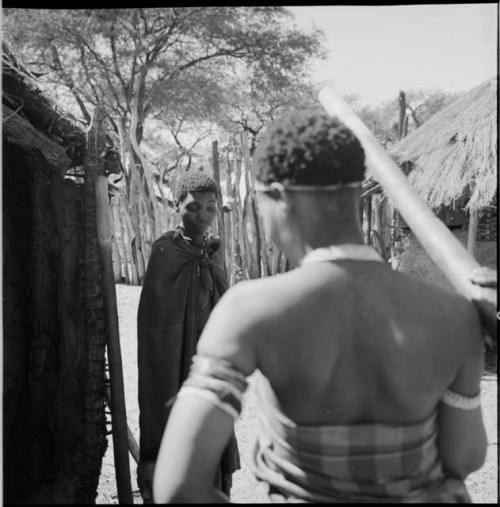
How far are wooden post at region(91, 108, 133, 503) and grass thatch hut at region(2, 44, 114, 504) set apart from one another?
35mm

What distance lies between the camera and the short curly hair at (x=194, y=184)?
121 inches

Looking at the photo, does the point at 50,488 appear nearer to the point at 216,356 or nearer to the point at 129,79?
the point at 216,356

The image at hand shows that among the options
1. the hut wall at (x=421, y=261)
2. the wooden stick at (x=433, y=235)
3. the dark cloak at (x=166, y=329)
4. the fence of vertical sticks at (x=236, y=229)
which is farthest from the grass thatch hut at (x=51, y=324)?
the hut wall at (x=421, y=261)

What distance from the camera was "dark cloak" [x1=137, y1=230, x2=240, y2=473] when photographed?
123 inches

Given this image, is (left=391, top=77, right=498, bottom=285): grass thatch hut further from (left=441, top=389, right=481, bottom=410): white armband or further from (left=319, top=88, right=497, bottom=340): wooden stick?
(left=441, top=389, right=481, bottom=410): white armband

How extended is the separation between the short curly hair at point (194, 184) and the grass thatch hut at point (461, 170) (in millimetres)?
3681

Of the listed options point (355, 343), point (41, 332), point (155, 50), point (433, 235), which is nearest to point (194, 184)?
point (41, 332)

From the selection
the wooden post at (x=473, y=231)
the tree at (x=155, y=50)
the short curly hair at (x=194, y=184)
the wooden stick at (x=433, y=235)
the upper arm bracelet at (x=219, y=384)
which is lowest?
the wooden post at (x=473, y=231)

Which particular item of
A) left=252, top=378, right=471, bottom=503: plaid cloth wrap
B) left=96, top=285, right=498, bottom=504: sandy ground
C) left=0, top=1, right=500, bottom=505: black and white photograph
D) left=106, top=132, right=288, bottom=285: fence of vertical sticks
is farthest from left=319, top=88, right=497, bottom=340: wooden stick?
left=106, top=132, right=288, bottom=285: fence of vertical sticks

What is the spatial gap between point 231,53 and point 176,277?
1197 cm

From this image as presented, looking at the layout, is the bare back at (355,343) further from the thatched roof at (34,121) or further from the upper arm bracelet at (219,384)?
the thatched roof at (34,121)

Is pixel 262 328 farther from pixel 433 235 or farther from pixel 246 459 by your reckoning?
pixel 246 459

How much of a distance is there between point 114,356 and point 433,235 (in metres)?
1.70

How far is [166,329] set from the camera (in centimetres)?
313
